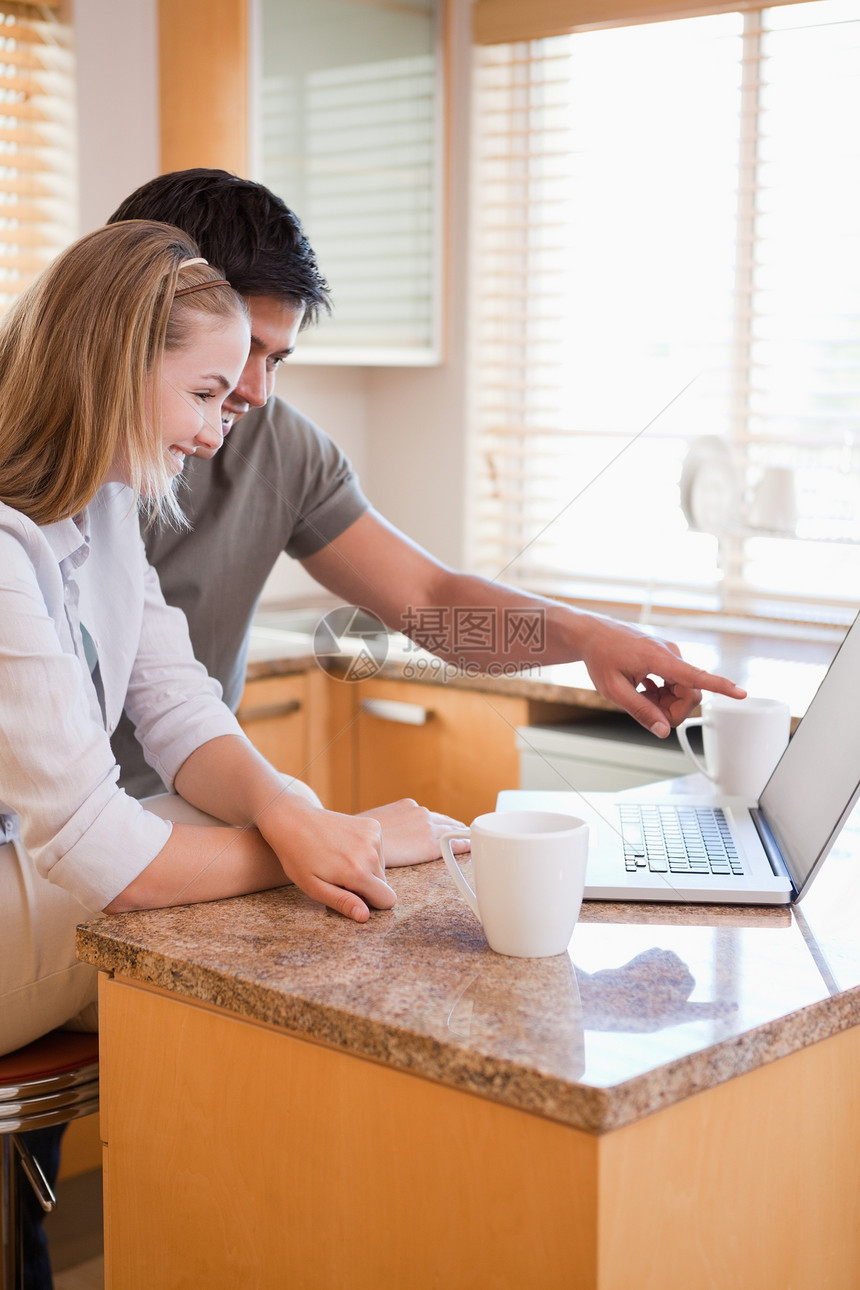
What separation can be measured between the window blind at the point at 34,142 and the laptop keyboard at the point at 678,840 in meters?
1.72

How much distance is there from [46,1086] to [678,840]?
0.53 meters

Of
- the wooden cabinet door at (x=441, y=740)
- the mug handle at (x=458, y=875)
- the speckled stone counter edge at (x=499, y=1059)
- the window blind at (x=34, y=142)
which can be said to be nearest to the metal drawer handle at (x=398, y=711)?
the wooden cabinet door at (x=441, y=740)

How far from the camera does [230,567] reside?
1.47m

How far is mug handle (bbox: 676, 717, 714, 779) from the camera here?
1118mm

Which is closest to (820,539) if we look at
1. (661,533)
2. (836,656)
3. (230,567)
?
(836,656)

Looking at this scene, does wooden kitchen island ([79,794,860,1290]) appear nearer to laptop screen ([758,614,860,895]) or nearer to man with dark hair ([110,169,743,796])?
laptop screen ([758,614,860,895])

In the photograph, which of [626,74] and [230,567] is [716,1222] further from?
[626,74]

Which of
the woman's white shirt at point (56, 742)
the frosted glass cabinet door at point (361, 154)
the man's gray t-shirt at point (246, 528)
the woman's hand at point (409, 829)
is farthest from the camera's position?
the frosted glass cabinet door at point (361, 154)

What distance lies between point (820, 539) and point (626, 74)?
63 centimetres

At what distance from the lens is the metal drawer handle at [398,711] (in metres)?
0.96

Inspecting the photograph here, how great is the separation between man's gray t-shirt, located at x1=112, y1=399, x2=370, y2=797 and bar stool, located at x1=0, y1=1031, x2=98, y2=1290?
375 millimetres

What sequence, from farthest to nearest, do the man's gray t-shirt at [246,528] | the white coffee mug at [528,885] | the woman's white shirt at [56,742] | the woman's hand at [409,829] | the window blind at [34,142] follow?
1. the window blind at [34,142]
2. the man's gray t-shirt at [246,528]
3. the woman's hand at [409,829]
4. the woman's white shirt at [56,742]
5. the white coffee mug at [528,885]

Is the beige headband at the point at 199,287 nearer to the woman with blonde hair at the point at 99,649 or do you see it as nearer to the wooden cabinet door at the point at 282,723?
the woman with blonde hair at the point at 99,649

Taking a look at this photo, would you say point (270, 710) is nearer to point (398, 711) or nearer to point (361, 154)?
point (398, 711)
